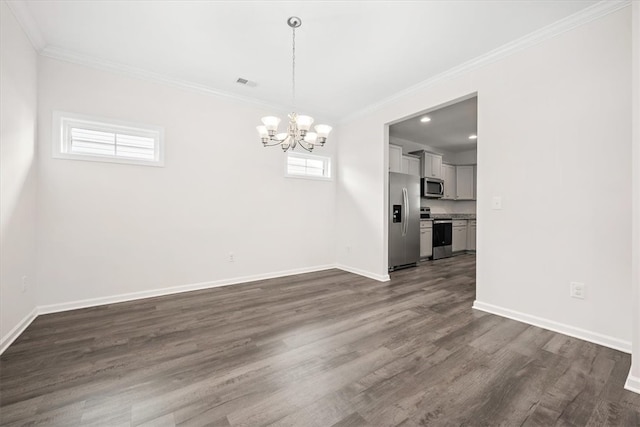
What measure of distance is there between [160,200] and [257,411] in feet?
9.70

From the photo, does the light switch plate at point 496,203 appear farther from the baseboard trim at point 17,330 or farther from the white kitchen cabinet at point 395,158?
the baseboard trim at point 17,330

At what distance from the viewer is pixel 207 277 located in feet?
12.5

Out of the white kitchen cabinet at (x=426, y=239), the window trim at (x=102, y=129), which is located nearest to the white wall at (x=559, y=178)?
the white kitchen cabinet at (x=426, y=239)

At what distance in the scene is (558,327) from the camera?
8.02 ft

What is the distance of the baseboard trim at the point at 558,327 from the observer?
7.02 feet

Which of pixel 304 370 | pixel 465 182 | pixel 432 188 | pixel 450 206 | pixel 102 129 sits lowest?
pixel 304 370

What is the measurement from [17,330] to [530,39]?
5523 millimetres

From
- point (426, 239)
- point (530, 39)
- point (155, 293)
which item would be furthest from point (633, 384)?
point (155, 293)

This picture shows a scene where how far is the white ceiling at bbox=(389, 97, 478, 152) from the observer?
454 cm

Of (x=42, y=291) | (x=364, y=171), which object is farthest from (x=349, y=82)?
(x=42, y=291)

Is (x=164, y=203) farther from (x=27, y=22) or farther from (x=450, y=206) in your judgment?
(x=450, y=206)

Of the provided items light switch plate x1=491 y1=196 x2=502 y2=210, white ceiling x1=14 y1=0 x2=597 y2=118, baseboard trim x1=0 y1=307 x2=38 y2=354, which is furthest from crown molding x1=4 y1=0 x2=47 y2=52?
light switch plate x1=491 y1=196 x2=502 y2=210

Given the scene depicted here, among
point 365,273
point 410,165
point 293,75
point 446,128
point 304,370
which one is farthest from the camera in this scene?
point 410,165

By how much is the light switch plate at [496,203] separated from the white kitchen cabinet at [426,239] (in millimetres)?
2948
